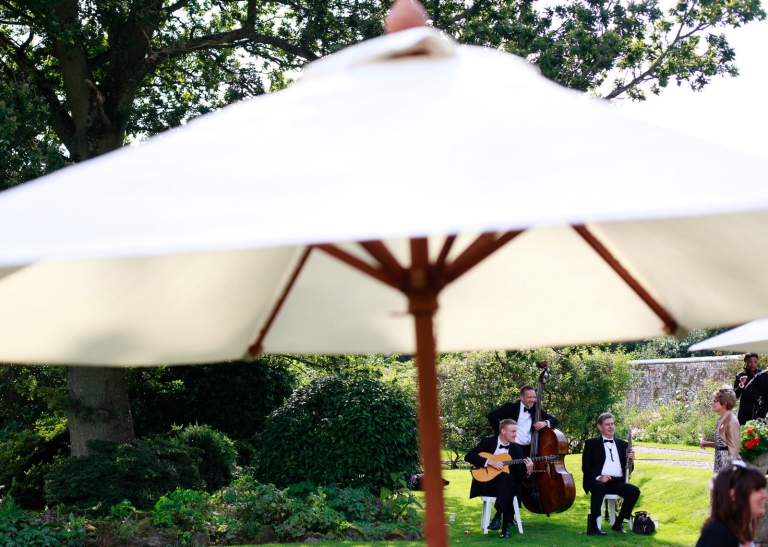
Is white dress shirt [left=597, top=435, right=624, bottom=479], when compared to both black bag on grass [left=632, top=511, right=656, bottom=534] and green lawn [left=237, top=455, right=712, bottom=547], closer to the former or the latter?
black bag on grass [left=632, top=511, right=656, bottom=534]

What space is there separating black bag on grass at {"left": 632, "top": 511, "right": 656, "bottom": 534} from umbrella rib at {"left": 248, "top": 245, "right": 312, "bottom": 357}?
832cm

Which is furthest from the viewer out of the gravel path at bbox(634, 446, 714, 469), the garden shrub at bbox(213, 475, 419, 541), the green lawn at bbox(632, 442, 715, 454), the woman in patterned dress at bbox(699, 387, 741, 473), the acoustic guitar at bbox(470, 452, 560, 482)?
the green lawn at bbox(632, 442, 715, 454)

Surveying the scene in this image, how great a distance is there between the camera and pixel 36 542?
8.95 metres

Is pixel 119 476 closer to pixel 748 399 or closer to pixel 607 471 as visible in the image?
pixel 607 471

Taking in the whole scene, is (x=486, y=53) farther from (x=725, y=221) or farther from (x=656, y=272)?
(x=656, y=272)

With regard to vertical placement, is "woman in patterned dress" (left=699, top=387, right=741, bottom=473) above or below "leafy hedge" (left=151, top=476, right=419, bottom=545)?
above

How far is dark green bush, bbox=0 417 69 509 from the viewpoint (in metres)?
13.6

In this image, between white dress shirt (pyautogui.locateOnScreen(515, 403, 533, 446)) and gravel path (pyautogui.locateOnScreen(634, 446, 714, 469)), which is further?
gravel path (pyautogui.locateOnScreen(634, 446, 714, 469))

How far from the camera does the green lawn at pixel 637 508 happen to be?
1015cm

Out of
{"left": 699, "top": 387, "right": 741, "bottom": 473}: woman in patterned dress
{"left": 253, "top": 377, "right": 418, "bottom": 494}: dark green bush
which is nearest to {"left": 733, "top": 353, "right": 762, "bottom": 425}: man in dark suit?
{"left": 699, "top": 387, "right": 741, "bottom": 473}: woman in patterned dress

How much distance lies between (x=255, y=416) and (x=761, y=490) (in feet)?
43.4

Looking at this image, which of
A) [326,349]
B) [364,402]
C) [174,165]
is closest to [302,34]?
[364,402]

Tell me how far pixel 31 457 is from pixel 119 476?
140 inches

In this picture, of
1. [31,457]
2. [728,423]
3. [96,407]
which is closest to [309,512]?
[96,407]
